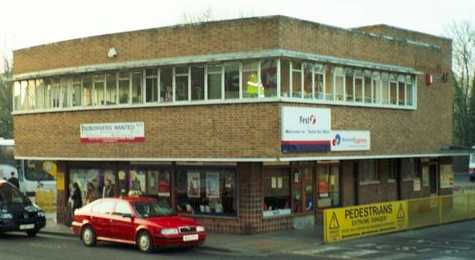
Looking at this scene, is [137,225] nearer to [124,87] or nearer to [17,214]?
[17,214]

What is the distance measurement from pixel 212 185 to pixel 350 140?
4663 mm

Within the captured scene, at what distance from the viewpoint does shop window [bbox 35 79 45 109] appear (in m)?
27.6

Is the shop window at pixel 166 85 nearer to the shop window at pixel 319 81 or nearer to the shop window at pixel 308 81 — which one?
the shop window at pixel 308 81

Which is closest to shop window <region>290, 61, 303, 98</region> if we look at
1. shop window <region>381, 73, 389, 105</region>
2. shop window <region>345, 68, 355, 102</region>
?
shop window <region>345, 68, 355, 102</region>

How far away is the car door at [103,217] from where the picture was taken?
20.0 meters

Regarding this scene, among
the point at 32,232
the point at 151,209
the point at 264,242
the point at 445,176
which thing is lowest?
the point at 32,232

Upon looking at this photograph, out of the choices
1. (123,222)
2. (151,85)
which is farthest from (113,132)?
(123,222)

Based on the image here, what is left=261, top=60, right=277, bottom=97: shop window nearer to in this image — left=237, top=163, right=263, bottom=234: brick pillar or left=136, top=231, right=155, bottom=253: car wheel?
left=237, top=163, right=263, bottom=234: brick pillar

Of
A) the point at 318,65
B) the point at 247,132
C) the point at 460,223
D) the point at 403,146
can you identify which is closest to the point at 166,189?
the point at 247,132

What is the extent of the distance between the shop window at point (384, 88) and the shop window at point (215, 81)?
6507 millimetres

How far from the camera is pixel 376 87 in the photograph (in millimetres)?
25609

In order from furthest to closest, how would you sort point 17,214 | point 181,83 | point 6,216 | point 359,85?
point 359,85 < point 181,83 < point 17,214 < point 6,216

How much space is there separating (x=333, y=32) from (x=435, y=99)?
7.66 m

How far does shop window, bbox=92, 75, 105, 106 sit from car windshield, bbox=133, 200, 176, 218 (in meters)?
6.79
